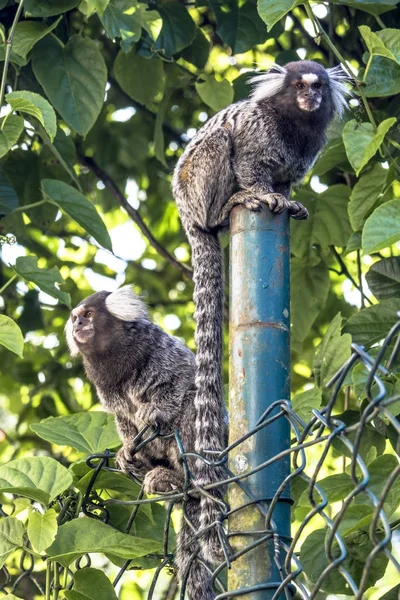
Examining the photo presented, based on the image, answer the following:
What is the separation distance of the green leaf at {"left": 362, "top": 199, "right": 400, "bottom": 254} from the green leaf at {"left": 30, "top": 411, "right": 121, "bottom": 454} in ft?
3.28

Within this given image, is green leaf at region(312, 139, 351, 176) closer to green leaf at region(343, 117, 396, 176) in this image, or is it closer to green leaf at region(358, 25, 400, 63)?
green leaf at region(343, 117, 396, 176)

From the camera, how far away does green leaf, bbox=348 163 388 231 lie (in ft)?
10.6

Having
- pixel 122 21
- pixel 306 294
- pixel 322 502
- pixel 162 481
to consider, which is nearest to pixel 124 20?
pixel 122 21

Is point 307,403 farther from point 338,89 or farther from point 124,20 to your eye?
point 124,20

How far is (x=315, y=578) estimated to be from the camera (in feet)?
8.16

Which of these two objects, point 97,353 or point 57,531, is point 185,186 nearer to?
point 97,353

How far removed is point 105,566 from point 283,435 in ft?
9.26

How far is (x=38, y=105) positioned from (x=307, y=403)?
1.09m

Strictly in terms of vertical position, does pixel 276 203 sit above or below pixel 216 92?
below

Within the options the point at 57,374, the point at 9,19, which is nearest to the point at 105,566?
the point at 57,374

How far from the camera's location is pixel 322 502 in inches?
60.8

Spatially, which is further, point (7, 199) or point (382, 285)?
point (7, 199)

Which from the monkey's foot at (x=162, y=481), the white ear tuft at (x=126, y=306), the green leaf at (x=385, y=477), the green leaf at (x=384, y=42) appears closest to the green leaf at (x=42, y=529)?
the monkey's foot at (x=162, y=481)

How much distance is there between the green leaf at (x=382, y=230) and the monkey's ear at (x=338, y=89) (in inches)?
40.9
